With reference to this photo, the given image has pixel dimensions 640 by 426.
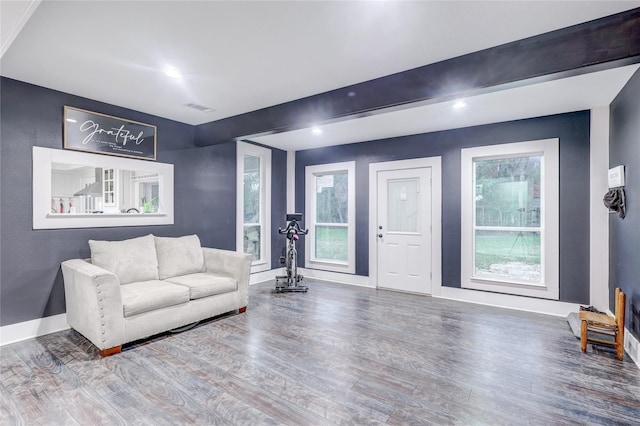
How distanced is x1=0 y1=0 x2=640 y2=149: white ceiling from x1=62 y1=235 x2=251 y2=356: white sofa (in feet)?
5.82

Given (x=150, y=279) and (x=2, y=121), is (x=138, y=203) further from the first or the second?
(x=2, y=121)

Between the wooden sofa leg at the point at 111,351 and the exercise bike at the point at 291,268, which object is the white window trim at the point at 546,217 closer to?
the exercise bike at the point at 291,268

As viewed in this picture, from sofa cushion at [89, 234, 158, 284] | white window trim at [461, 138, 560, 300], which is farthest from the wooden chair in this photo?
sofa cushion at [89, 234, 158, 284]

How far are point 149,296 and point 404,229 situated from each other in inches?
148

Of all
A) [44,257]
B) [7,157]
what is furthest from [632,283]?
[7,157]

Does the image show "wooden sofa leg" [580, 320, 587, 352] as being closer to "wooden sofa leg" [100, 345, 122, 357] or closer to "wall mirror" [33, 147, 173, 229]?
"wooden sofa leg" [100, 345, 122, 357]

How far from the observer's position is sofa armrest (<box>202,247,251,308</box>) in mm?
3982

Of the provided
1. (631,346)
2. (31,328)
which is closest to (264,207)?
(31,328)

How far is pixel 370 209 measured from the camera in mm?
5484

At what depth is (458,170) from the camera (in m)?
4.67

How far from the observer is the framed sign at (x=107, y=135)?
11.3ft

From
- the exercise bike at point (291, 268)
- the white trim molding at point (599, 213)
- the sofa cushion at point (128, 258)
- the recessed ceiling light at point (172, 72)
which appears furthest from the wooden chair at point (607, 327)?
the sofa cushion at point (128, 258)

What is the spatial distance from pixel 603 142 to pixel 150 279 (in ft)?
18.0

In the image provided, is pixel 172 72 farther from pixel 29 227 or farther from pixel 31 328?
pixel 31 328
